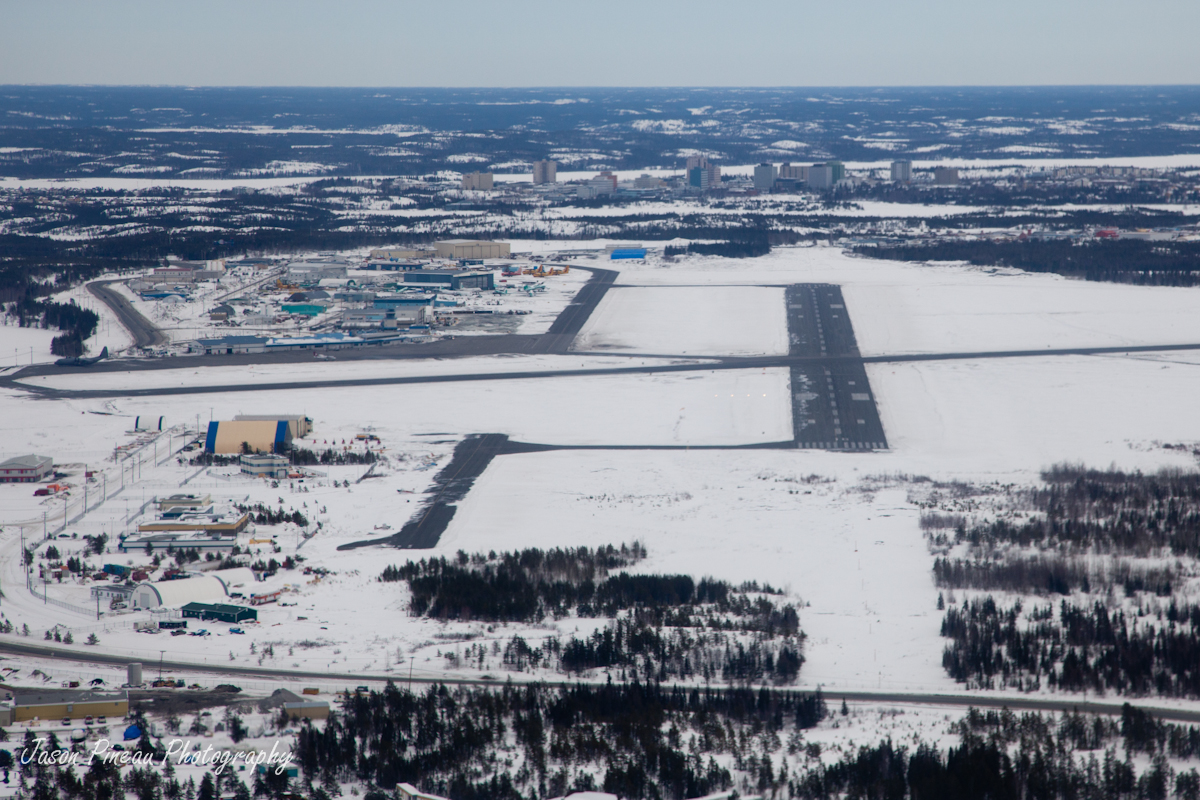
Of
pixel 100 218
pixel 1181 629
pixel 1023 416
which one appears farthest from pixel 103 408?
pixel 100 218

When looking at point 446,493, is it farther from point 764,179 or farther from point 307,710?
point 764,179

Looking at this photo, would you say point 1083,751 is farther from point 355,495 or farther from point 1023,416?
point 1023,416

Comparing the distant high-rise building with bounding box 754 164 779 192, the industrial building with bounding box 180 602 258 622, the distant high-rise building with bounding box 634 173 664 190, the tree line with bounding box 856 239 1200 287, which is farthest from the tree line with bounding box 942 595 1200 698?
the distant high-rise building with bounding box 754 164 779 192

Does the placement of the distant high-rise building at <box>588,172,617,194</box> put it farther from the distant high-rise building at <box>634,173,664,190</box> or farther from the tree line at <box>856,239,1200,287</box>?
the tree line at <box>856,239,1200,287</box>

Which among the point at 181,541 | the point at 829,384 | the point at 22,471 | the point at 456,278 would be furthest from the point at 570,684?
the point at 456,278

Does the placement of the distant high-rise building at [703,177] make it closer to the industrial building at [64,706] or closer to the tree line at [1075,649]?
the tree line at [1075,649]

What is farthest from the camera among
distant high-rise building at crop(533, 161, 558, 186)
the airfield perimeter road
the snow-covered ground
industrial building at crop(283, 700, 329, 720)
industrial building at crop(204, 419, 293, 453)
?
distant high-rise building at crop(533, 161, 558, 186)

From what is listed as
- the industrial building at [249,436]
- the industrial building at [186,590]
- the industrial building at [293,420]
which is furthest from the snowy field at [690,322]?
the industrial building at [186,590]
